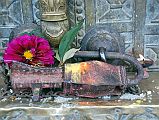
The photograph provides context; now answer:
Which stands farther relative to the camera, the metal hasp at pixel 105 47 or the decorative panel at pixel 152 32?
the decorative panel at pixel 152 32

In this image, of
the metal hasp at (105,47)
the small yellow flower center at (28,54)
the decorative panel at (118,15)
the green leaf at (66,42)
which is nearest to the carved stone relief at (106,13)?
the decorative panel at (118,15)

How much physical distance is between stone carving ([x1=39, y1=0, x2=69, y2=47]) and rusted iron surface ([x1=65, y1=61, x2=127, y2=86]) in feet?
0.49

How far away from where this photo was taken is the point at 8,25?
1684 millimetres

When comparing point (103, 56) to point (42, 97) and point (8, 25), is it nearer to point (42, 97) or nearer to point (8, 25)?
point (42, 97)

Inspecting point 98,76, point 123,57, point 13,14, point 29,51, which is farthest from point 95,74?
point 13,14

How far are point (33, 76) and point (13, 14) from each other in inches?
16.0

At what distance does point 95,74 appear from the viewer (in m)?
1.36

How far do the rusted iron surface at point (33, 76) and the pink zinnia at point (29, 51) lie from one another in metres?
0.03

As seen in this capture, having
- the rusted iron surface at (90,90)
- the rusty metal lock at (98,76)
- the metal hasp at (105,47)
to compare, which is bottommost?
the rusted iron surface at (90,90)

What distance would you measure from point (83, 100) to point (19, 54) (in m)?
0.29

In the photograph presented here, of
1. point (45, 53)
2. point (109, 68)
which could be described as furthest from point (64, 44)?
point (109, 68)

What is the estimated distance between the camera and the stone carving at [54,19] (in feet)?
4.68

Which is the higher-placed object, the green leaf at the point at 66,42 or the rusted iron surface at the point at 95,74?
the green leaf at the point at 66,42

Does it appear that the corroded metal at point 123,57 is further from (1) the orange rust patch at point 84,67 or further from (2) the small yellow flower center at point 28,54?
(2) the small yellow flower center at point 28,54
